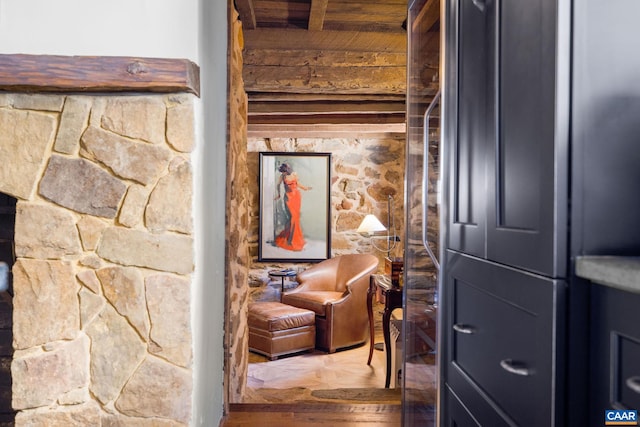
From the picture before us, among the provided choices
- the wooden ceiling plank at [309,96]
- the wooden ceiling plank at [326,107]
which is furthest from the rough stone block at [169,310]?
the wooden ceiling plank at [326,107]

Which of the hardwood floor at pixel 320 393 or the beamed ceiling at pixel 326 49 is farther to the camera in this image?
the beamed ceiling at pixel 326 49

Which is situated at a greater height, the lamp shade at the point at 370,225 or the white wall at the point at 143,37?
the white wall at the point at 143,37

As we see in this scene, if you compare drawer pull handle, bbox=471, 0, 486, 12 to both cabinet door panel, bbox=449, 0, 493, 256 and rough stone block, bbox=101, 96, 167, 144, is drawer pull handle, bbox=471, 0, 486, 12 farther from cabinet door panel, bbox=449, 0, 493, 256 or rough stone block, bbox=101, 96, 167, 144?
rough stone block, bbox=101, 96, 167, 144

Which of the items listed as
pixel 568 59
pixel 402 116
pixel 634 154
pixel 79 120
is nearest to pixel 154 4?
pixel 79 120

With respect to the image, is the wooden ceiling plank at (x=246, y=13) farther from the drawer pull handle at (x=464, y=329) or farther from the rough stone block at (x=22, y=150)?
the drawer pull handle at (x=464, y=329)

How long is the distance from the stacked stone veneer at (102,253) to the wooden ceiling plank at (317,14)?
130 centimetres

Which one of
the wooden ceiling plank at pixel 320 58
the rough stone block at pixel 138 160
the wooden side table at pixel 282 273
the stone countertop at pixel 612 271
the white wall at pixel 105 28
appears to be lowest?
the wooden side table at pixel 282 273

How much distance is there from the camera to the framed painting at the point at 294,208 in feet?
19.8

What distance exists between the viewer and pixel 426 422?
2033mm

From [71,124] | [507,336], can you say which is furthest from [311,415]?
[71,124]

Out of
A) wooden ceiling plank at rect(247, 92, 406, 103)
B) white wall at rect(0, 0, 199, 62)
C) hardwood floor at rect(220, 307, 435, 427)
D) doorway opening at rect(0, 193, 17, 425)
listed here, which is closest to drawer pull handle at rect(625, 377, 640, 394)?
hardwood floor at rect(220, 307, 435, 427)

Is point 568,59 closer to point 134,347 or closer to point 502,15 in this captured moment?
point 502,15

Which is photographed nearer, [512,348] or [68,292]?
[512,348]

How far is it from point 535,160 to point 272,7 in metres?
2.40
